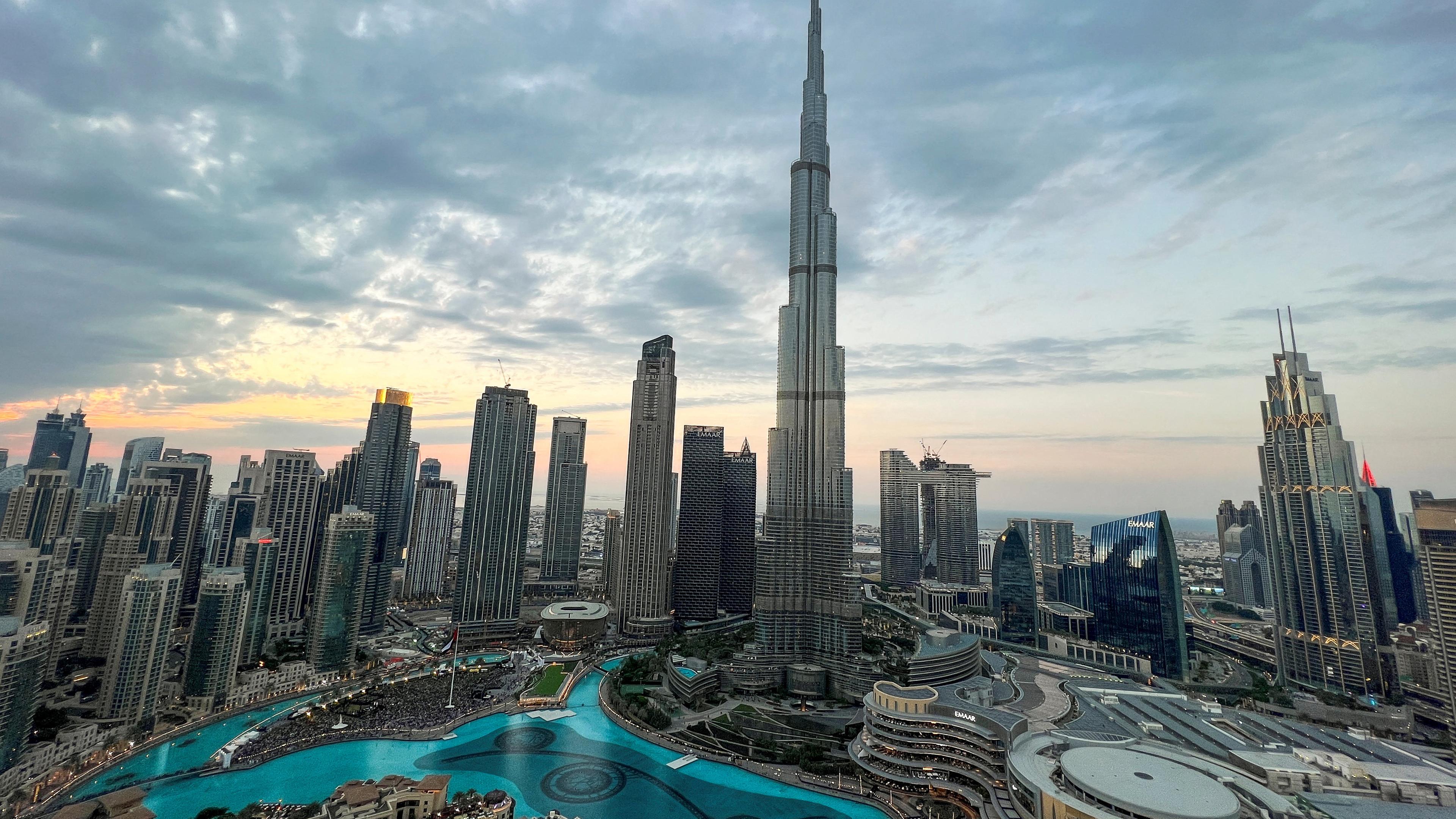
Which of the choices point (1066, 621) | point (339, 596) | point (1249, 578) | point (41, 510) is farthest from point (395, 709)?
point (1249, 578)

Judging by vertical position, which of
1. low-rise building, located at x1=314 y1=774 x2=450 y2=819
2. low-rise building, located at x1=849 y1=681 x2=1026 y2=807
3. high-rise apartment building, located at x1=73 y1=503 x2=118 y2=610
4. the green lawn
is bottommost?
the green lawn

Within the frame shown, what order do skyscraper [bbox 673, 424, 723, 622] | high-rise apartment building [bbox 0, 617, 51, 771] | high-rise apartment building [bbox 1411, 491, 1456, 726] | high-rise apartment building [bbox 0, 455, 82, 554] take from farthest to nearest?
skyscraper [bbox 673, 424, 723, 622] < high-rise apartment building [bbox 0, 455, 82, 554] < high-rise apartment building [bbox 1411, 491, 1456, 726] < high-rise apartment building [bbox 0, 617, 51, 771]

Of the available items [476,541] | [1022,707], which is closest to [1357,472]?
[1022,707]

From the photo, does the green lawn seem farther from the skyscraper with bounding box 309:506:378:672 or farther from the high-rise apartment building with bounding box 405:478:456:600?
the high-rise apartment building with bounding box 405:478:456:600

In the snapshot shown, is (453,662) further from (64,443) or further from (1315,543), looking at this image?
(1315,543)

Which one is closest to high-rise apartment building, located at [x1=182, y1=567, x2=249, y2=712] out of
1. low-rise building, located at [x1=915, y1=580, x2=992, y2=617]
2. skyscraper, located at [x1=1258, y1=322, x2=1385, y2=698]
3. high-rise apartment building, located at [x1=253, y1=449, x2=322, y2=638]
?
high-rise apartment building, located at [x1=253, y1=449, x2=322, y2=638]

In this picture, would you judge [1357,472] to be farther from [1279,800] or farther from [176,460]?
[176,460]
